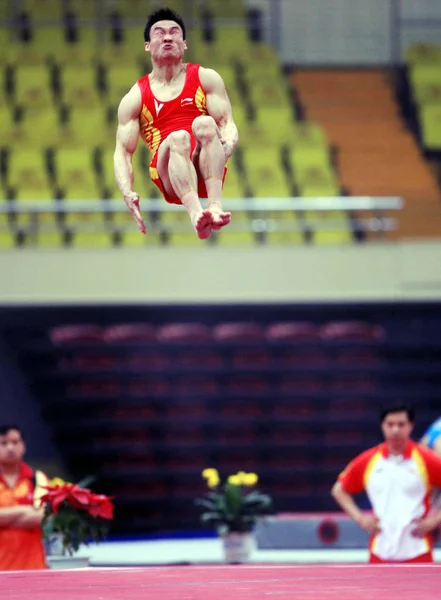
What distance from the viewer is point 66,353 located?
11664 millimetres

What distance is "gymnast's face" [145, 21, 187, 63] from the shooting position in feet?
17.1

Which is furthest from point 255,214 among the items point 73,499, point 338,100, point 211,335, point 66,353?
point 73,499

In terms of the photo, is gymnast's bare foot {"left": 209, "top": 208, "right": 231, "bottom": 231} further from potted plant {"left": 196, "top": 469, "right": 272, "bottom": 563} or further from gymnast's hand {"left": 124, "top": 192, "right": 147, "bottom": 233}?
potted plant {"left": 196, "top": 469, "right": 272, "bottom": 563}

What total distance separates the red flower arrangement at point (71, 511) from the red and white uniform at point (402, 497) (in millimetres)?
1343

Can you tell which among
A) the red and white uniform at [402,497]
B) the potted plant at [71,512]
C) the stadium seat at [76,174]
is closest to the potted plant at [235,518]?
the red and white uniform at [402,497]

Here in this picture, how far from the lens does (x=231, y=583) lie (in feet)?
14.3

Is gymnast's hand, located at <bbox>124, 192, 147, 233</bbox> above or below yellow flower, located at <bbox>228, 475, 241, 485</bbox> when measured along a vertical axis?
above

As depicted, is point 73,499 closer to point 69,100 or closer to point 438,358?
point 438,358

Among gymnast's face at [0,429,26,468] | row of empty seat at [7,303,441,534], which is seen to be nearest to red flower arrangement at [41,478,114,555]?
gymnast's face at [0,429,26,468]

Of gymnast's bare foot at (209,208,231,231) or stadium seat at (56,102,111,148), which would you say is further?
stadium seat at (56,102,111,148)

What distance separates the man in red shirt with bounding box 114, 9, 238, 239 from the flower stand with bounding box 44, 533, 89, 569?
192 cm

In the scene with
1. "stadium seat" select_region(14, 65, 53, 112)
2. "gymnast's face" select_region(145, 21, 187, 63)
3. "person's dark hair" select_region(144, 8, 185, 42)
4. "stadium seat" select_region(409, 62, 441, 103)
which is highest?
"stadium seat" select_region(409, 62, 441, 103)

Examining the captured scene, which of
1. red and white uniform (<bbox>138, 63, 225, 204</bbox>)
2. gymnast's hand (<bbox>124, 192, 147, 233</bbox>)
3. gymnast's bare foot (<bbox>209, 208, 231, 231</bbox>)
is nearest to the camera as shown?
gymnast's bare foot (<bbox>209, 208, 231, 231</bbox>)

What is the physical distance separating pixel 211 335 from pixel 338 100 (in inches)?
152
